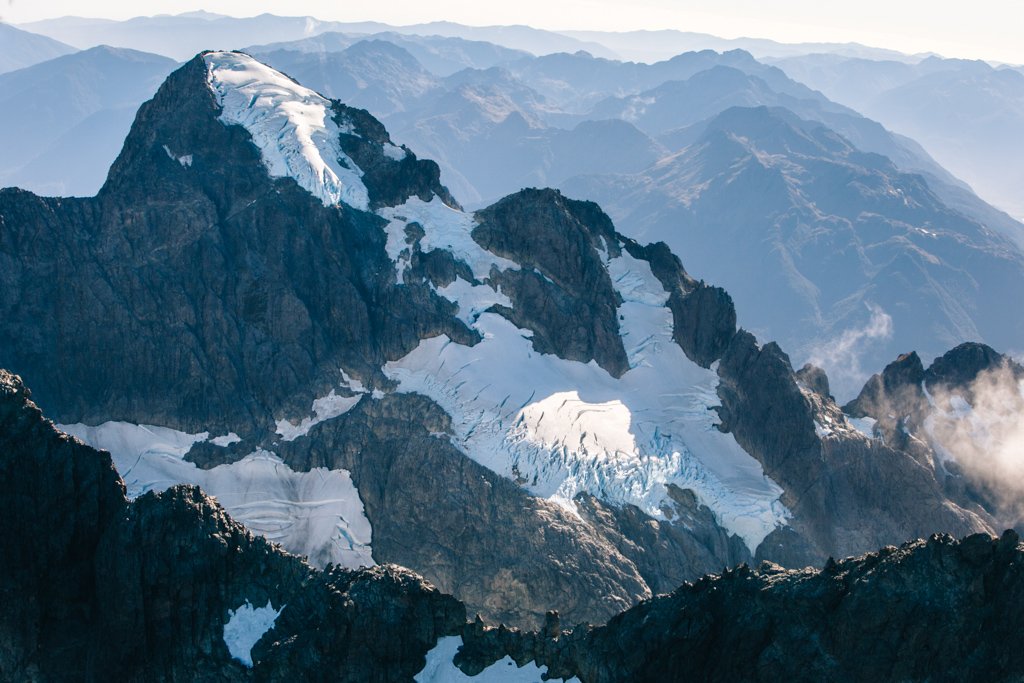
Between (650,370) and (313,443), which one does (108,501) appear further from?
(650,370)

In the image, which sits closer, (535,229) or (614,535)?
(614,535)

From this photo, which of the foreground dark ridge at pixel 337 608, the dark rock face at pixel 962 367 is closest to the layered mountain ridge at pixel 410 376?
the dark rock face at pixel 962 367

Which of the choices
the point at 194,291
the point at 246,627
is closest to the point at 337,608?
the point at 246,627

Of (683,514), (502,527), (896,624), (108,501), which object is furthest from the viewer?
(683,514)

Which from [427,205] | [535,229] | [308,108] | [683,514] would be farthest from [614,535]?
[308,108]

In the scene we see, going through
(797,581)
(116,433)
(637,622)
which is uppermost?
(797,581)

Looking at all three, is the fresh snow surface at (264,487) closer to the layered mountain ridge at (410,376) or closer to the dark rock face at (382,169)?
the layered mountain ridge at (410,376)
